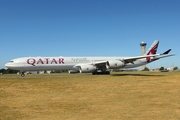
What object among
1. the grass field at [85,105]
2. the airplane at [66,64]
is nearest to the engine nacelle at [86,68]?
the airplane at [66,64]

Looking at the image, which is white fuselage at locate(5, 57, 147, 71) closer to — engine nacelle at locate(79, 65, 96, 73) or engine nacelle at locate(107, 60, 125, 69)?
engine nacelle at locate(79, 65, 96, 73)

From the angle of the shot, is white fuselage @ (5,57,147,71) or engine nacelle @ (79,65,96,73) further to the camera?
white fuselage @ (5,57,147,71)

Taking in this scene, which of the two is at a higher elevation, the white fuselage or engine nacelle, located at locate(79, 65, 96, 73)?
the white fuselage

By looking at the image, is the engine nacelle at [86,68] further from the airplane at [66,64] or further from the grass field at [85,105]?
the grass field at [85,105]

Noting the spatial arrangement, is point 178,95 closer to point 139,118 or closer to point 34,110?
point 139,118

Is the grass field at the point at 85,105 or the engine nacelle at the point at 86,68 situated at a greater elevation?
the engine nacelle at the point at 86,68

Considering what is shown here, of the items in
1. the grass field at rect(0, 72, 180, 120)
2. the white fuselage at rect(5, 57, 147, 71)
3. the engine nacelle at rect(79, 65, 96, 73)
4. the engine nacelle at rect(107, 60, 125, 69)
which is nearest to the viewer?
the grass field at rect(0, 72, 180, 120)

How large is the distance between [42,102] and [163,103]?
7813 millimetres

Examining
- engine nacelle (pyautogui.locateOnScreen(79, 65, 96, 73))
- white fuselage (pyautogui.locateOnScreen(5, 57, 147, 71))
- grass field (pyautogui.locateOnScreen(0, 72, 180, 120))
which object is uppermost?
white fuselage (pyautogui.locateOnScreen(5, 57, 147, 71))

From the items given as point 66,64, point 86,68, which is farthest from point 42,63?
point 86,68

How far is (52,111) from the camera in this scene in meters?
13.0

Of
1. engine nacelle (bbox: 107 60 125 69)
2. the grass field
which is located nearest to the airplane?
engine nacelle (bbox: 107 60 125 69)

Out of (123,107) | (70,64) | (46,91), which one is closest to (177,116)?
(123,107)

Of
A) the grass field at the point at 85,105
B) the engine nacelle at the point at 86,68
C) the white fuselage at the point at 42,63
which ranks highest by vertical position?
the white fuselage at the point at 42,63
